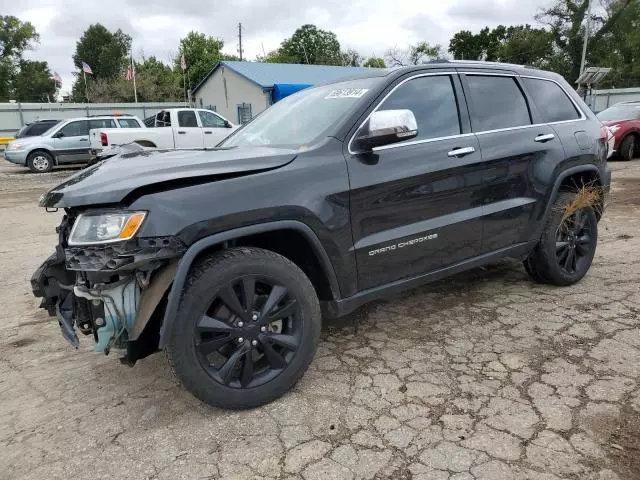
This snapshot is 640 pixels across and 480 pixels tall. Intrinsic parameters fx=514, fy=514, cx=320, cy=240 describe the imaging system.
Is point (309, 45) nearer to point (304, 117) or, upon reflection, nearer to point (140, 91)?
point (140, 91)

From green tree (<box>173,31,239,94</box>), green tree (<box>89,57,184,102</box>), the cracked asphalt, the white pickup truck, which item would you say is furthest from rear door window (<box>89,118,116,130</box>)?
green tree (<box>173,31,239,94</box>)

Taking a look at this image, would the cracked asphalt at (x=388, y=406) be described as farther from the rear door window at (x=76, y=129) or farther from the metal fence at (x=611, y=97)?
the metal fence at (x=611, y=97)

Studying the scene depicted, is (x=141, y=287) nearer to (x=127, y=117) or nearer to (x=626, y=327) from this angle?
(x=626, y=327)

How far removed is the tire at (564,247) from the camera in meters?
4.13

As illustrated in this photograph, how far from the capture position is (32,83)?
51469 millimetres

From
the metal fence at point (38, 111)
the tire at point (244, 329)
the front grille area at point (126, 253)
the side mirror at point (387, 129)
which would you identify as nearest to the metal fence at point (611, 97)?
the metal fence at point (38, 111)

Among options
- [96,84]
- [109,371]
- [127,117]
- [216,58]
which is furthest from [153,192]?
[216,58]

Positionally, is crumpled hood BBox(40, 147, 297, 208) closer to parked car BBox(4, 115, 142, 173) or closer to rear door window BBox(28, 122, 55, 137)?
parked car BBox(4, 115, 142, 173)

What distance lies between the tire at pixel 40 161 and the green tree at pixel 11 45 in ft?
130

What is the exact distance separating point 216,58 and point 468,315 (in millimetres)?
56892

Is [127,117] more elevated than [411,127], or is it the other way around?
[127,117]

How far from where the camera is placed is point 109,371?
3.25m

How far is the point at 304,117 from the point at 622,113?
547 inches

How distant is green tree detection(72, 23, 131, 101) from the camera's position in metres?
58.3
